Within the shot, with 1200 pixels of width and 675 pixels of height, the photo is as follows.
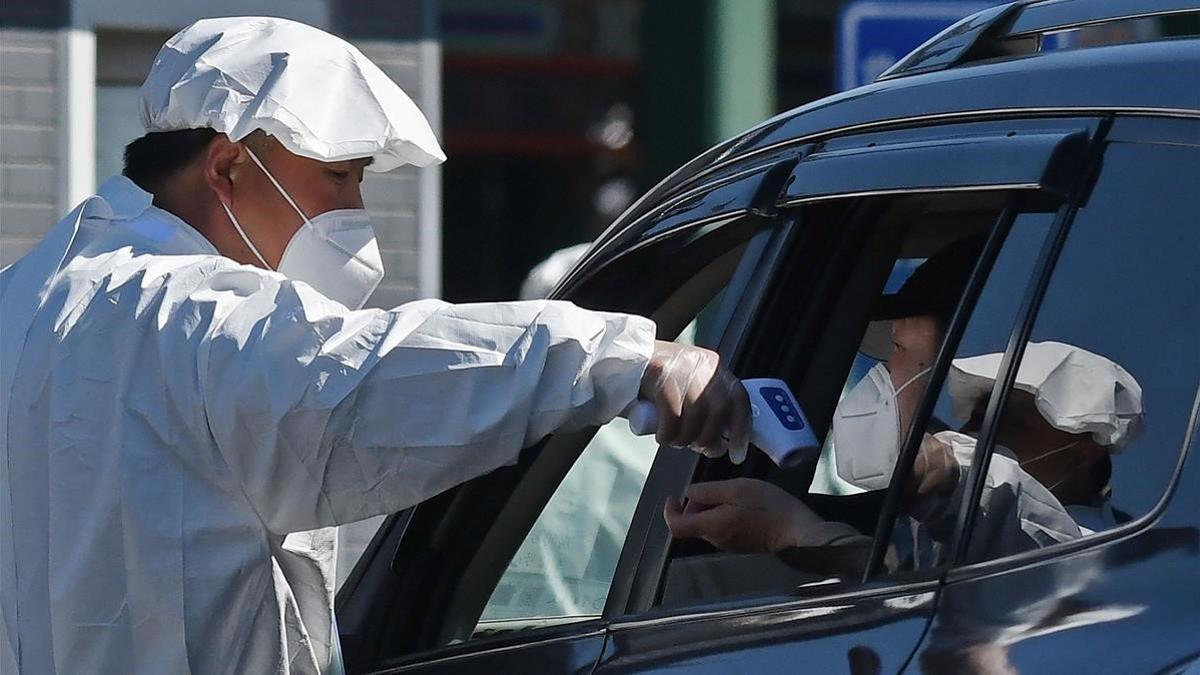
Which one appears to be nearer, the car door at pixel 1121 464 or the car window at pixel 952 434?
the car door at pixel 1121 464

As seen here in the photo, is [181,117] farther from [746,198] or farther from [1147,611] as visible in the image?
[1147,611]

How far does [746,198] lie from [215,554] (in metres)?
0.73

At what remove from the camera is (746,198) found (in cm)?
238

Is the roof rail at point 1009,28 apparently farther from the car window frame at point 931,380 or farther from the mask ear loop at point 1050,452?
the mask ear loop at point 1050,452

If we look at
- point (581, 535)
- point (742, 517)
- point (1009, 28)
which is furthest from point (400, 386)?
point (581, 535)

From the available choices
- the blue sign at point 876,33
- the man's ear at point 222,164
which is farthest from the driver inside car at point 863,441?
the blue sign at point 876,33

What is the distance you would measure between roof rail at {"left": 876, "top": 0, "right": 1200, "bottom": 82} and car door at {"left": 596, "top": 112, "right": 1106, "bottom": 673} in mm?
192

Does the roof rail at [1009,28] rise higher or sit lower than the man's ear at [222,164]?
higher

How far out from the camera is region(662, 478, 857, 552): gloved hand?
2203 mm

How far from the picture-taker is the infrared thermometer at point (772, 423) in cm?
206

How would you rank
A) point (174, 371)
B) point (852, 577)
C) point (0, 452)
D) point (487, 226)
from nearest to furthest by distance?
point (852, 577), point (174, 371), point (0, 452), point (487, 226)

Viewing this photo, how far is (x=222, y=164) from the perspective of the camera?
2445 mm

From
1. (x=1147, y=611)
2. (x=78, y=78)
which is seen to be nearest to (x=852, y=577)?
(x=1147, y=611)

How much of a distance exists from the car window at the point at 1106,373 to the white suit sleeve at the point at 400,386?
0.41 metres
